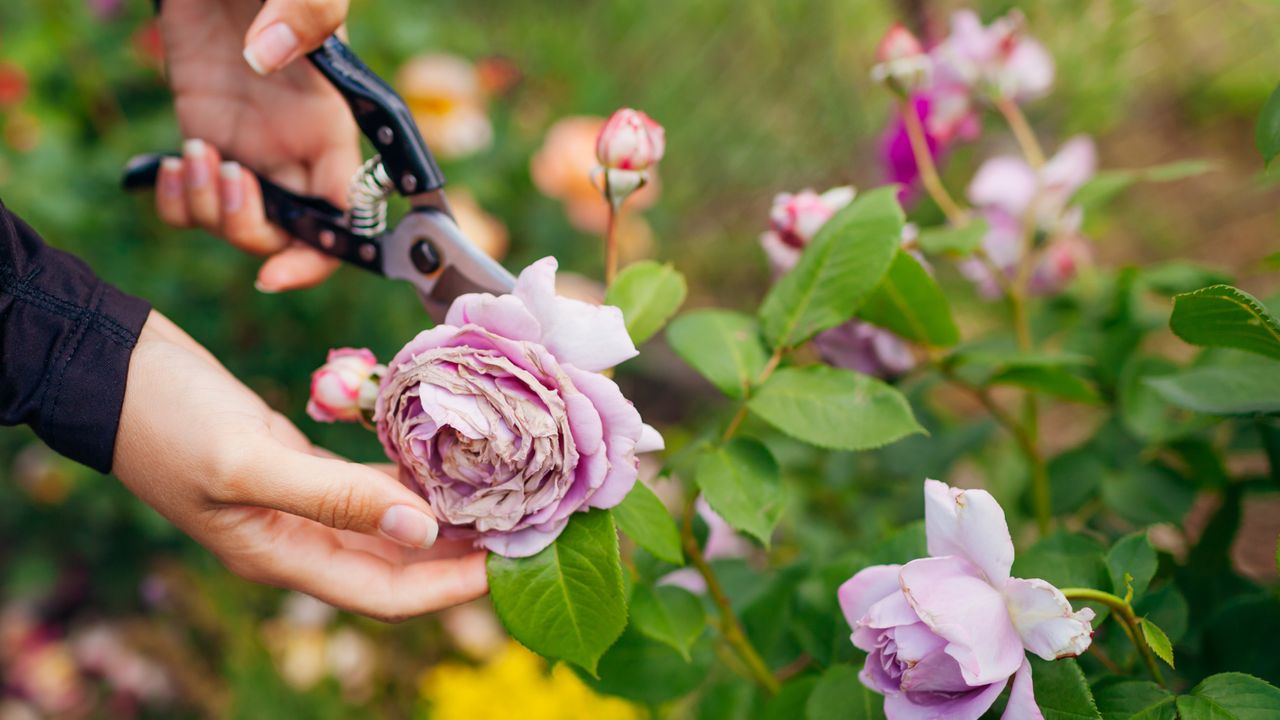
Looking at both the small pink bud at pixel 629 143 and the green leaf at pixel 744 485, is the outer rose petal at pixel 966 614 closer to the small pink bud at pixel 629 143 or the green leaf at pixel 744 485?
the green leaf at pixel 744 485

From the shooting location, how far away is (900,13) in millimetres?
1744

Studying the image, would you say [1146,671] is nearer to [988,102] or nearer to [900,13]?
[988,102]

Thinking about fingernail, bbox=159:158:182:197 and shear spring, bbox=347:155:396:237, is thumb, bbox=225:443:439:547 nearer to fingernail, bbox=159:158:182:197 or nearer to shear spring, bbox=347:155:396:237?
shear spring, bbox=347:155:396:237

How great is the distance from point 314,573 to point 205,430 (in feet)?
0.40

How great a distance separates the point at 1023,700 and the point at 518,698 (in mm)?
1088

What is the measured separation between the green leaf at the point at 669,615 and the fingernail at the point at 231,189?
53cm

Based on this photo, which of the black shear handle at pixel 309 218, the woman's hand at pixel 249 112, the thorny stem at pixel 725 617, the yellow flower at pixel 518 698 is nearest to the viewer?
the thorny stem at pixel 725 617

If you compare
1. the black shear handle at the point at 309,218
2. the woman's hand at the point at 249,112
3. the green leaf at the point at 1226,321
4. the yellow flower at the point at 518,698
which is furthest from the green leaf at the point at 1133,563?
the yellow flower at the point at 518,698

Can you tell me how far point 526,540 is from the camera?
54 centimetres

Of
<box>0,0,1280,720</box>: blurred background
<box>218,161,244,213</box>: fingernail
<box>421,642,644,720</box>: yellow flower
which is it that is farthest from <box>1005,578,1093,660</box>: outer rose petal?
<box>421,642,644,720</box>: yellow flower

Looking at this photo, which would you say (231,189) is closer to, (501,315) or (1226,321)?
(501,315)

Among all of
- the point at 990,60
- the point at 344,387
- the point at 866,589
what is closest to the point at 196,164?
the point at 344,387

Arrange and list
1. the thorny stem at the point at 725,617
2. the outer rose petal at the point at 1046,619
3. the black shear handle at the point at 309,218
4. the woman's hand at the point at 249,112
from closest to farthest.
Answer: the outer rose petal at the point at 1046,619 → the thorny stem at the point at 725,617 → the black shear handle at the point at 309,218 → the woman's hand at the point at 249,112

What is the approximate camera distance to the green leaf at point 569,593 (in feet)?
1.67
